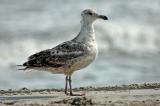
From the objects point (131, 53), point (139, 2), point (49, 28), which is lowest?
point (131, 53)

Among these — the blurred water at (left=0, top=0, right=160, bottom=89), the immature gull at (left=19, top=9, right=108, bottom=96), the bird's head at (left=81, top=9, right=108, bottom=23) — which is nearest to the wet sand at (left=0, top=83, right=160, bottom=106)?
the immature gull at (left=19, top=9, right=108, bottom=96)

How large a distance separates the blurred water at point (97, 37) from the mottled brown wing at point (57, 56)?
11.0 ft

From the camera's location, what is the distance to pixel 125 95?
12539 mm

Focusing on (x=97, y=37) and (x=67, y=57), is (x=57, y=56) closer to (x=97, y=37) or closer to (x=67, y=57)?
(x=67, y=57)

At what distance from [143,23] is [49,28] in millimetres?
3394

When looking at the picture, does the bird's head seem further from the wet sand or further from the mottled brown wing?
the wet sand

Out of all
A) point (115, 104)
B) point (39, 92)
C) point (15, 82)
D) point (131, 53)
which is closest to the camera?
point (115, 104)

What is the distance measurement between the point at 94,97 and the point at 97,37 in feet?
41.5

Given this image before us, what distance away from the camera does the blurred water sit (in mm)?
17641

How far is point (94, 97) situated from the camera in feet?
40.3

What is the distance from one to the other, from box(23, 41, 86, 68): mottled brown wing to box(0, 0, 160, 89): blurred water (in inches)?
132

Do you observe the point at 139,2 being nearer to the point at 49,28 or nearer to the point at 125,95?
the point at 49,28

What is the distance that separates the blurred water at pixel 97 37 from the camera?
1764cm

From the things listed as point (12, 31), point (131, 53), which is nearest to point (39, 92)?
point (131, 53)
